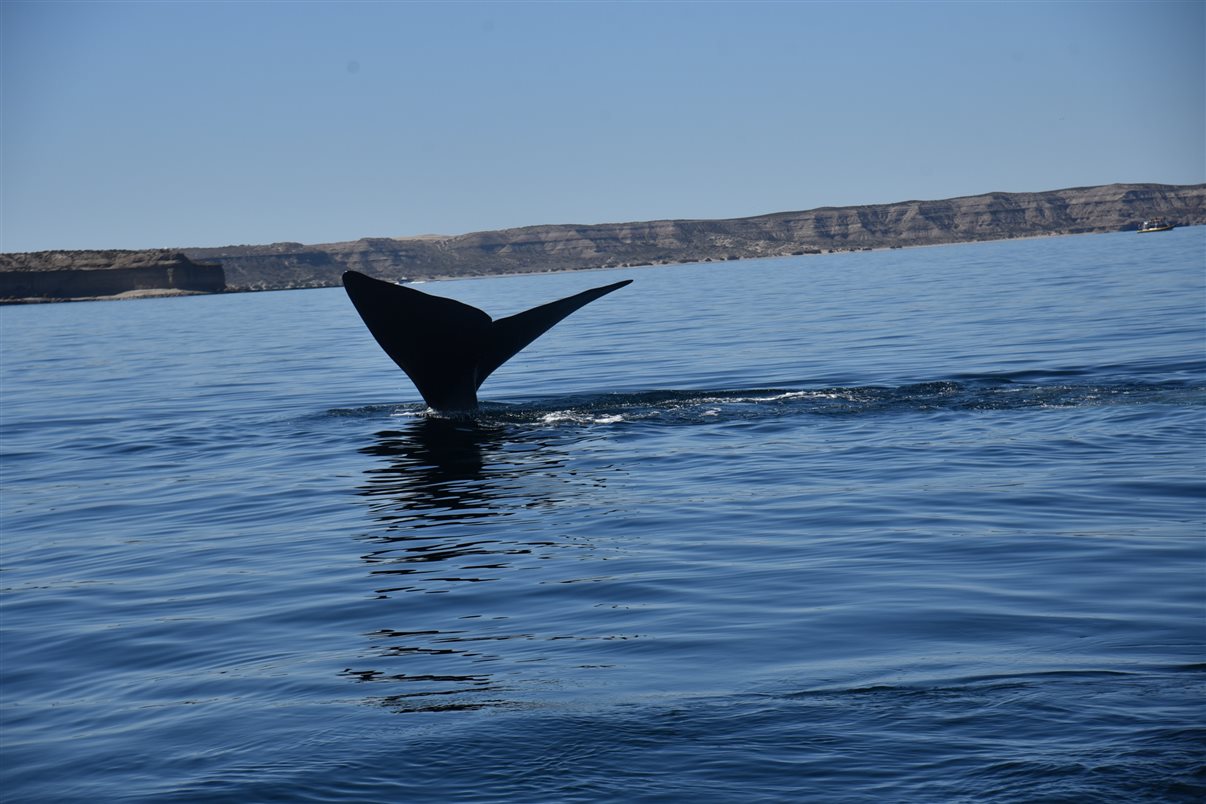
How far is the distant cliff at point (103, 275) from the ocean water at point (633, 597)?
162950 millimetres

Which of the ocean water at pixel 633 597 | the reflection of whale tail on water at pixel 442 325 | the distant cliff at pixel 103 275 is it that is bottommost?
the ocean water at pixel 633 597

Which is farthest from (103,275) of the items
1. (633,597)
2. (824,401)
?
(633,597)

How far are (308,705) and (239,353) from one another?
118ft

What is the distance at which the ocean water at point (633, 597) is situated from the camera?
5.19 meters

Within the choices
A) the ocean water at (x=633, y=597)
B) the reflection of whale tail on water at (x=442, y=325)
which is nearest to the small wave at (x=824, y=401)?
the ocean water at (x=633, y=597)

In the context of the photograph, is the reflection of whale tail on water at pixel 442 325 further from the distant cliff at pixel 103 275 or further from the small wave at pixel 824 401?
the distant cliff at pixel 103 275

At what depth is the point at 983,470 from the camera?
11.9 metres

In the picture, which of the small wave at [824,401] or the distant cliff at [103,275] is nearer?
the small wave at [824,401]

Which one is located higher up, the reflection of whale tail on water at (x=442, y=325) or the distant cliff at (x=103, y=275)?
the distant cliff at (x=103, y=275)

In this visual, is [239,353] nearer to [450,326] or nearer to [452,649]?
[450,326]

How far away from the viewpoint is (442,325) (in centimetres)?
1501

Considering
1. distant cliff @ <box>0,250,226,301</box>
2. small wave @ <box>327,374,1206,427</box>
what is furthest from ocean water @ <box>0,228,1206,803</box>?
distant cliff @ <box>0,250,226,301</box>

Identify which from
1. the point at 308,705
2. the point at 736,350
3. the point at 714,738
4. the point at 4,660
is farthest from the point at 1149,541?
the point at 736,350

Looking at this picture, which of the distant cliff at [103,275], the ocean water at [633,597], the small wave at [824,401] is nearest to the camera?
the ocean water at [633,597]
